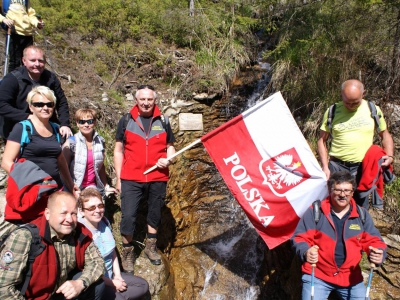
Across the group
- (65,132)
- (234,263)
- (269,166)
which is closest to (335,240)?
(269,166)

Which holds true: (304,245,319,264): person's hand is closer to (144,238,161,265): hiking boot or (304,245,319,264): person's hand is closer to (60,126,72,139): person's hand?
(144,238,161,265): hiking boot

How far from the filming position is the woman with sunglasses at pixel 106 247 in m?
3.26

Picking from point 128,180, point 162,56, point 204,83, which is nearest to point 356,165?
point 128,180

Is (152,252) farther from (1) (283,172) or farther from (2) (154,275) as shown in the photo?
(1) (283,172)

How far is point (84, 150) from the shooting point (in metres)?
3.97

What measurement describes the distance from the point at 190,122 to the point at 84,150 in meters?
3.54

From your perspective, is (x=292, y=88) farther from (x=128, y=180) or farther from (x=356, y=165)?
(x=128, y=180)

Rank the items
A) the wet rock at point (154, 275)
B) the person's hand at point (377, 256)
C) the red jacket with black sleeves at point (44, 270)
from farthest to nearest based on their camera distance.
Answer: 1. the wet rock at point (154, 275)
2. the person's hand at point (377, 256)
3. the red jacket with black sleeves at point (44, 270)

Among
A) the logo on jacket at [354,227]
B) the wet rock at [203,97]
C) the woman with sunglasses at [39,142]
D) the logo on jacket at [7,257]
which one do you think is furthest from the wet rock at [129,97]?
the logo on jacket at [354,227]

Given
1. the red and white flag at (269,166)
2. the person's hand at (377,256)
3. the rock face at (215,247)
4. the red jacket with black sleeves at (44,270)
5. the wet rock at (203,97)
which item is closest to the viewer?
the red jacket with black sleeves at (44,270)

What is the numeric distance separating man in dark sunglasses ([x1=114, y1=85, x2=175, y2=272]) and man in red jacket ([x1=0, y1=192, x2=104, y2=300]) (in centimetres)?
135

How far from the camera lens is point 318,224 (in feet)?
10.9

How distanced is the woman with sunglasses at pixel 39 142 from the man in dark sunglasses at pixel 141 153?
1.02 m

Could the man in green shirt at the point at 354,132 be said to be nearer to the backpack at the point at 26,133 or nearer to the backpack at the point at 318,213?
the backpack at the point at 318,213
